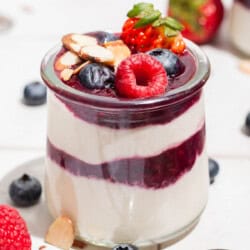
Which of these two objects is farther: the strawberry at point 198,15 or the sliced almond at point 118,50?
the strawberry at point 198,15

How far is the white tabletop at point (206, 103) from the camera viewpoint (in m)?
0.93

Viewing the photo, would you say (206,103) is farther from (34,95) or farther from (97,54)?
(97,54)

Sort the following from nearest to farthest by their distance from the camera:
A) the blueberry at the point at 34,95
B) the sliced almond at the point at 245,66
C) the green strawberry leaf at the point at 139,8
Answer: the green strawberry leaf at the point at 139,8, the blueberry at the point at 34,95, the sliced almond at the point at 245,66

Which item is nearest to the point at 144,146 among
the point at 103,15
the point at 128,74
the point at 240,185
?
the point at 128,74

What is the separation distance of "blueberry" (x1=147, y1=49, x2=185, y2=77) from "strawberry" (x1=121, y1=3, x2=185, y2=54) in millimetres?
31

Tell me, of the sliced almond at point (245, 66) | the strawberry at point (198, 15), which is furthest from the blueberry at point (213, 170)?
the strawberry at point (198, 15)

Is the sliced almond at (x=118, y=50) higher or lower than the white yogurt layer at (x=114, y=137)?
higher

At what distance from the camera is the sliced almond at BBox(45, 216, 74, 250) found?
34.4 inches

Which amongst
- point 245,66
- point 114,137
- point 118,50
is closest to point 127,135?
point 114,137

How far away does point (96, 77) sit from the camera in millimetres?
807

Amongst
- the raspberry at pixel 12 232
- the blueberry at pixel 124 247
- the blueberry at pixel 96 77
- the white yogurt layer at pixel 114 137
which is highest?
the blueberry at pixel 96 77

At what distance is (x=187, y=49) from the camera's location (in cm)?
90

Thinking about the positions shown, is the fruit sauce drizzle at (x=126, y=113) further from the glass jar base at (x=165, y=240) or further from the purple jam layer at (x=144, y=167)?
the glass jar base at (x=165, y=240)

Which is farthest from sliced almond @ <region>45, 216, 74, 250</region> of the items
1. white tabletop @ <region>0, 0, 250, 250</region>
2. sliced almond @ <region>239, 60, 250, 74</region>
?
sliced almond @ <region>239, 60, 250, 74</region>
